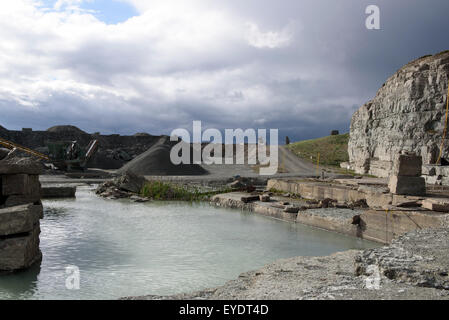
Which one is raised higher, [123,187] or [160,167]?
[160,167]

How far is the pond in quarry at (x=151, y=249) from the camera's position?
259 inches

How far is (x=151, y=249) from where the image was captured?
9.41 metres

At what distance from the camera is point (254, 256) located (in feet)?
28.8

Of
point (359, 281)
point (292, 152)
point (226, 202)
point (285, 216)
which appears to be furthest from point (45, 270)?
point (292, 152)

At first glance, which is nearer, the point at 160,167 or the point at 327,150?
the point at 160,167

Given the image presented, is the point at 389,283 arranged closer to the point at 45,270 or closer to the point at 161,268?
the point at 161,268

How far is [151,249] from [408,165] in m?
9.01

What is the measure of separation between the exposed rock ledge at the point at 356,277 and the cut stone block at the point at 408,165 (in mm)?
4898

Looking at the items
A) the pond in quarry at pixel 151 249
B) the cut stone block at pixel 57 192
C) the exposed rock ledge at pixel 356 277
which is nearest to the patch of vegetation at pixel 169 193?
the pond in quarry at pixel 151 249

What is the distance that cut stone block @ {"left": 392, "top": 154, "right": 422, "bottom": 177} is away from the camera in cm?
1177

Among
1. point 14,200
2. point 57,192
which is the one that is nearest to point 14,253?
point 14,200

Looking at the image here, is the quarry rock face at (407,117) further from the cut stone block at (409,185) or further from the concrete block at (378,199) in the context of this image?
the cut stone block at (409,185)

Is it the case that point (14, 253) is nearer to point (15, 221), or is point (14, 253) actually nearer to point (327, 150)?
point (15, 221)

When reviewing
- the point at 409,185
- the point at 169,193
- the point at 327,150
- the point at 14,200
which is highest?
the point at 327,150
